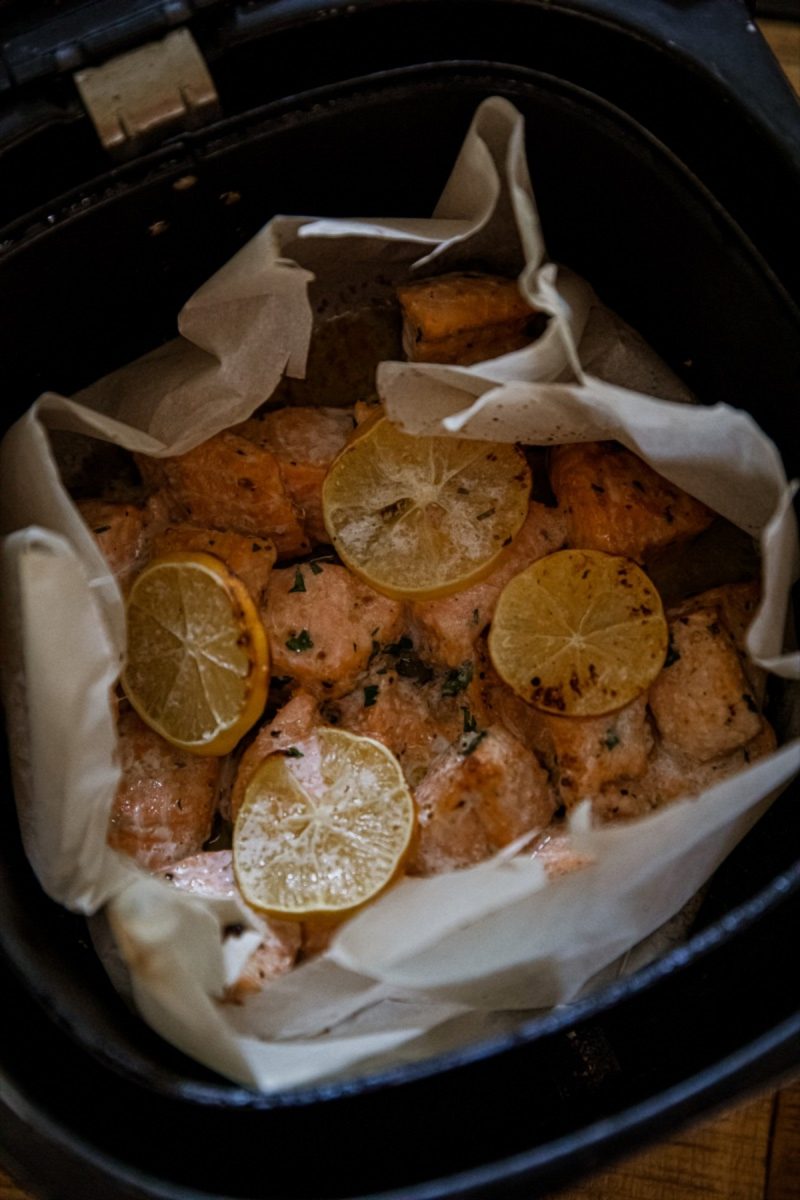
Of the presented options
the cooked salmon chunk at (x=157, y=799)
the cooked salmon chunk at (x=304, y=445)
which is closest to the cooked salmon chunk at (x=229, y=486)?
the cooked salmon chunk at (x=304, y=445)

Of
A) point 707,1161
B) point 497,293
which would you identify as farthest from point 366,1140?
point 497,293

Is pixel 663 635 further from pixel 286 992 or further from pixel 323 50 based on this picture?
pixel 323 50

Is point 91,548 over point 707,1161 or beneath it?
over

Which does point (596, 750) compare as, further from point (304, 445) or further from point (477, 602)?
point (304, 445)

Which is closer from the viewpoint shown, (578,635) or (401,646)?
(578,635)

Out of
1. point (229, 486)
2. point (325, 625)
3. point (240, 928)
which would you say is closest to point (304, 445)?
point (229, 486)

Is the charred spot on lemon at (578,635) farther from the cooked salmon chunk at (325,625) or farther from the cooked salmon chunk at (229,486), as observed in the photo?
the cooked salmon chunk at (229,486)

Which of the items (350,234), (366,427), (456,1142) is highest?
(350,234)
